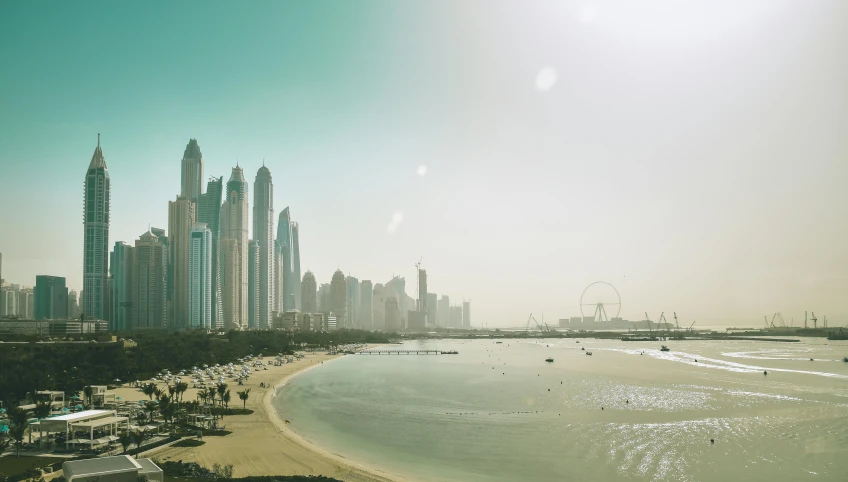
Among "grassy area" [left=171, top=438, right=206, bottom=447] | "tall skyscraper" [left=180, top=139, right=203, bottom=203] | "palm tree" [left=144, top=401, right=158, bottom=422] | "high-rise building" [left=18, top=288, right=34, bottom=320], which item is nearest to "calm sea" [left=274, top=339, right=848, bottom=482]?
"grassy area" [left=171, top=438, right=206, bottom=447]

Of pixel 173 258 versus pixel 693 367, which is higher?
pixel 173 258

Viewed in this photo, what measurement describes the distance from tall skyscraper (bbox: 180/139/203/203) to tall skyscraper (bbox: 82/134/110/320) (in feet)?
217

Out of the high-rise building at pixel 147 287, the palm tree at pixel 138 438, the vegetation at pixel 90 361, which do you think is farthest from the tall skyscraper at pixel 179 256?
the palm tree at pixel 138 438

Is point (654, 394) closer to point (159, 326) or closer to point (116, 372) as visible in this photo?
point (116, 372)

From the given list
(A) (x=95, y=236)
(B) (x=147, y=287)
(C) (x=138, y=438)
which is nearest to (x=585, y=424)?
(C) (x=138, y=438)

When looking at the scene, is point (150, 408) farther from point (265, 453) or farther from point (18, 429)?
point (265, 453)

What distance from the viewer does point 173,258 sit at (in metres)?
152

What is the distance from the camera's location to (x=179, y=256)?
495ft

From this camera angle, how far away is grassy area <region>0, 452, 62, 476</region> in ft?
77.2

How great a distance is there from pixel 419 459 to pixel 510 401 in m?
21.4

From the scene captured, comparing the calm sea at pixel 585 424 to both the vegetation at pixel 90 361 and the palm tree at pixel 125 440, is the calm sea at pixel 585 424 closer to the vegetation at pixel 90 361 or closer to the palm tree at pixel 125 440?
the palm tree at pixel 125 440

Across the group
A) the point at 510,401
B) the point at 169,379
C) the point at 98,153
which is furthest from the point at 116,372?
the point at 98,153

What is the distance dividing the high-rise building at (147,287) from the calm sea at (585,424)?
3592 inches

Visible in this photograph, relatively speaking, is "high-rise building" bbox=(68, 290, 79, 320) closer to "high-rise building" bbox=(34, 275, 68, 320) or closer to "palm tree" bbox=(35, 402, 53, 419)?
"high-rise building" bbox=(34, 275, 68, 320)
